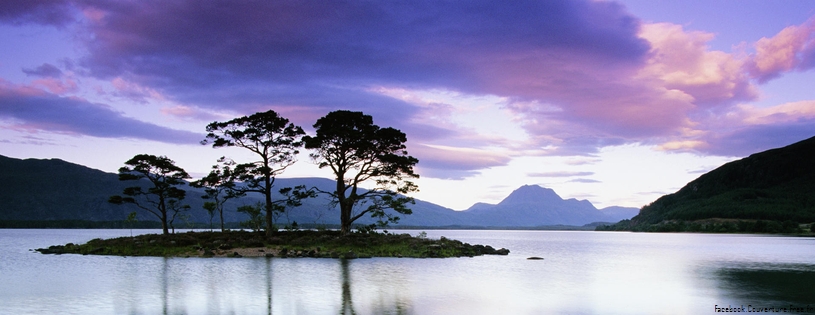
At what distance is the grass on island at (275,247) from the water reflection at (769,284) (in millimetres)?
29710

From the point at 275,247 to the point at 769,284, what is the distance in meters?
47.2

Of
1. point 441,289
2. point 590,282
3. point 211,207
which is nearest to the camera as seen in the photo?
point 441,289

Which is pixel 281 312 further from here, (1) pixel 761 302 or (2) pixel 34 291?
(1) pixel 761 302

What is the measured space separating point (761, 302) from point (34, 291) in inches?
1559

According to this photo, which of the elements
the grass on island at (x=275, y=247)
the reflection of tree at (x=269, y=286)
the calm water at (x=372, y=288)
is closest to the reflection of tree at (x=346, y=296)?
the calm water at (x=372, y=288)

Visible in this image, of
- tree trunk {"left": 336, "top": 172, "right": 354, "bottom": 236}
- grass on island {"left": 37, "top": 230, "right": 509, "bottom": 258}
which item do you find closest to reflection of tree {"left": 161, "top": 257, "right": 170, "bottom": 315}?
grass on island {"left": 37, "top": 230, "right": 509, "bottom": 258}

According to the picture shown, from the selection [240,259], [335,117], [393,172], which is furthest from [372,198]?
[240,259]

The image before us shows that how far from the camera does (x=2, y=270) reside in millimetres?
42750

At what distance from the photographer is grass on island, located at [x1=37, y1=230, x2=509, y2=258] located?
59.5 meters

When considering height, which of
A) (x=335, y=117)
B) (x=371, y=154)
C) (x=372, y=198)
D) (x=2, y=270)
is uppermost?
(x=335, y=117)

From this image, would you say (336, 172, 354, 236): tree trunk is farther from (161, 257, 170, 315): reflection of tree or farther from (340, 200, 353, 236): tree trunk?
(161, 257, 170, 315): reflection of tree

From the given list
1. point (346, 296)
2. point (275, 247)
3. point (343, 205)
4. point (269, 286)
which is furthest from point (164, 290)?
point (343, 205)

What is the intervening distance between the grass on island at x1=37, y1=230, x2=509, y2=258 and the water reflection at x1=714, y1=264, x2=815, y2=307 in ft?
97.5

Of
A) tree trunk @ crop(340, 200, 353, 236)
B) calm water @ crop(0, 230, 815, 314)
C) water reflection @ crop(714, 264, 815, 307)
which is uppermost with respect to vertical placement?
tree trunk @ crop(340, 200, 353, 236)
